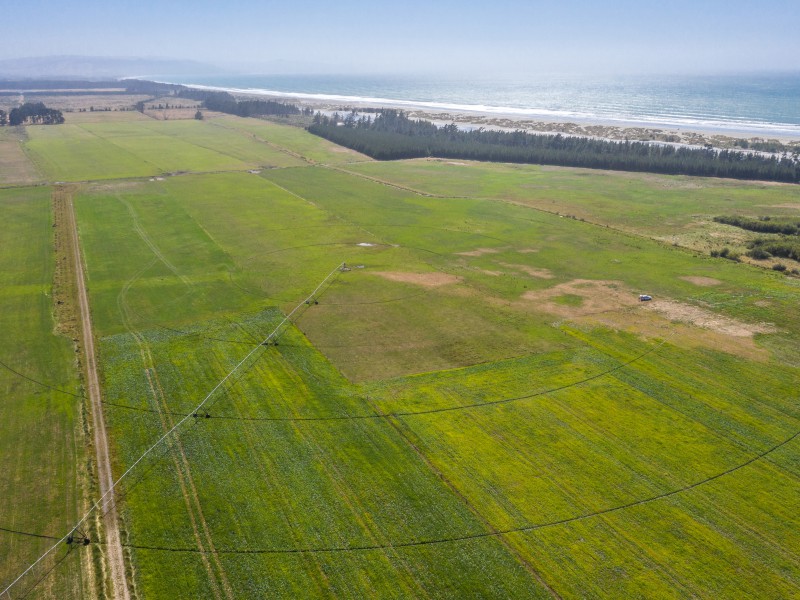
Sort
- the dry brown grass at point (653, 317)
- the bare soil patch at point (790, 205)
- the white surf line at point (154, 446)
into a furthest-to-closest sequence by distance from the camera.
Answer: the bare soil patch at point (790, 205)
the dry brown grass at point (653, 317)
the white surf line at point (154, 446)

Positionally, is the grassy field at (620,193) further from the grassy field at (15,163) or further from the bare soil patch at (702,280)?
the grassy field at (15,163)

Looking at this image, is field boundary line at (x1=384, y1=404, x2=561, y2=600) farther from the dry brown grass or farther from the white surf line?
the dry brown grass

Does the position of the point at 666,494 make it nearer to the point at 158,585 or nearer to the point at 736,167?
the point at 158,585

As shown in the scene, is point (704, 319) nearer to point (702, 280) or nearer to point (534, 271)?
point (702, 280)

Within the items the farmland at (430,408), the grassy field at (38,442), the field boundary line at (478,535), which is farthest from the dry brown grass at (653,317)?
the grassy field at (38,442)

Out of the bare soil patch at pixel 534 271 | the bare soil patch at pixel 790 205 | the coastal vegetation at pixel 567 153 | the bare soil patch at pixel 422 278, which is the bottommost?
the bare soil patch at pixel 422 278

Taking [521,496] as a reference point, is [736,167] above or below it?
above

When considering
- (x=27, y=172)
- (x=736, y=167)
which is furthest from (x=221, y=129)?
(x=736, y=167)
